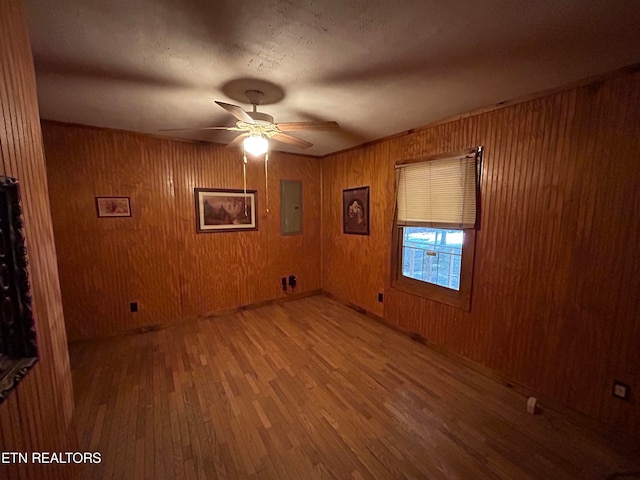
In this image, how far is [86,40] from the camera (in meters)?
1.33

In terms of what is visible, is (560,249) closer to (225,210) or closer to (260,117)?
(260,117)

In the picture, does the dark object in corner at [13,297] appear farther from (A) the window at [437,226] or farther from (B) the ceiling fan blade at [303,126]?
(A) the window at [437,226]

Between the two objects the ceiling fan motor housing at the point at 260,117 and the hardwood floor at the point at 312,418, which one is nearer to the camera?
the hardwood floor at the point at 312,418

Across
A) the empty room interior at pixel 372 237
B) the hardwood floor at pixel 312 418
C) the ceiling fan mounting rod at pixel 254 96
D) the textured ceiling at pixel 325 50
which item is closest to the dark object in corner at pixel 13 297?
the empty room interior at pixel 372 237

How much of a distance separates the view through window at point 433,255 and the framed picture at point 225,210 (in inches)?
89.3

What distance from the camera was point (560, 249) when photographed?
1.87 meters

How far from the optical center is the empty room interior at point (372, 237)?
3.76 ft

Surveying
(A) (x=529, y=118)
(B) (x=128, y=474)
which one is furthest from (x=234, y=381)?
(A) (x=529, y=118)

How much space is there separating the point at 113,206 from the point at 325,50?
2.95 m

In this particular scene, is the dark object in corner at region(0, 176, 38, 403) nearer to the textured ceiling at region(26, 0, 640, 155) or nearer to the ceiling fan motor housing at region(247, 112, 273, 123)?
the textured ceiling at region(26, 0, 640, 155)

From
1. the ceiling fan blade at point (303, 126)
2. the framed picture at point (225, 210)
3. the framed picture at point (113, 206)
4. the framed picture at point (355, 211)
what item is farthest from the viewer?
the framed picture at point (355, 211)

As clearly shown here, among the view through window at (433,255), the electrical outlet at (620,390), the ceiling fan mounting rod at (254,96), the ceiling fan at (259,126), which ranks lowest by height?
the electrical outlet at (620,390)


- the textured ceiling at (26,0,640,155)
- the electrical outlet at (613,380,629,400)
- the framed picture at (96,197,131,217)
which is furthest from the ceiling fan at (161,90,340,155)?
the electrical outlet at (613,380,629,400)

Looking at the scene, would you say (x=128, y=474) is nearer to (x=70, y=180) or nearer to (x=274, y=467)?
(x=274, y=467)
